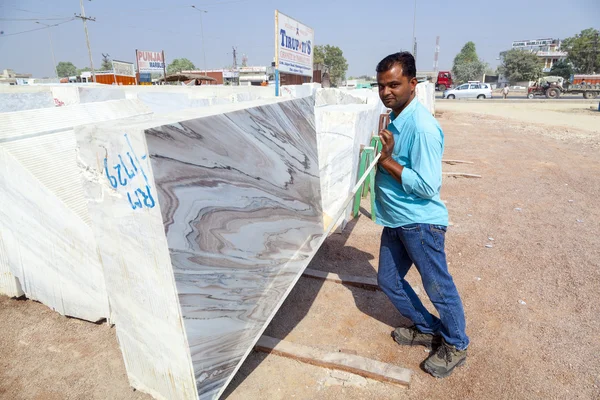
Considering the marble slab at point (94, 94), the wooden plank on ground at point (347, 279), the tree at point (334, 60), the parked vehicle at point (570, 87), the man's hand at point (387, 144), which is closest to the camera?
the man's hand at point (387, 144)

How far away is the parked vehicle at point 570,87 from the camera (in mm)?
28141

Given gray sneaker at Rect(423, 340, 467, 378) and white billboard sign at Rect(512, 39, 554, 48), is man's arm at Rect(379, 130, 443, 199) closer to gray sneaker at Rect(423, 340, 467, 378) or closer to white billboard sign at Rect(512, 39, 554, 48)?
gray sneaker at Rect(423, 340, 467, 378)

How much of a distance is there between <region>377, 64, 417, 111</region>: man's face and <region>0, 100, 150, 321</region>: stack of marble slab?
1.88m

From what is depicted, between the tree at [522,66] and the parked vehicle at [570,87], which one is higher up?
Answer: the tree at [522,66]

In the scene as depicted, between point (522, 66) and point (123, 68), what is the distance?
5209cm

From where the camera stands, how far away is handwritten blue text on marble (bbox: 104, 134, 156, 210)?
4.46 ft

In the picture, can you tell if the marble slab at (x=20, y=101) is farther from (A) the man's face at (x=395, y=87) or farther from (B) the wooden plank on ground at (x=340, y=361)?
(A) the man's face at (x=395, y=87)

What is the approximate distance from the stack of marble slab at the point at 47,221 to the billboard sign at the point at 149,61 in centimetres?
3065

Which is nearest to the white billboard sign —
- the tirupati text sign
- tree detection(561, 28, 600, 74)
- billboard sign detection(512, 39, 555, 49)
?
billboard sign detection(512, 39, 555, 49)

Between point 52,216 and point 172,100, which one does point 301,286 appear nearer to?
point 52,216

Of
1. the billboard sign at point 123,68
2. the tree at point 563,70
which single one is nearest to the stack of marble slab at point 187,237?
the billboard sign at point 123,68

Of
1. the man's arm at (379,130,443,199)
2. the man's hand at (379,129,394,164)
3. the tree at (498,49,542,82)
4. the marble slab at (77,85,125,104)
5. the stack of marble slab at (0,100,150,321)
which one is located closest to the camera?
the man's arm at (379,130,443,199)

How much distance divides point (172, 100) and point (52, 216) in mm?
4658

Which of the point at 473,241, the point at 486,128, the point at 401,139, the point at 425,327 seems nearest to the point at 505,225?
the point at 473,241
